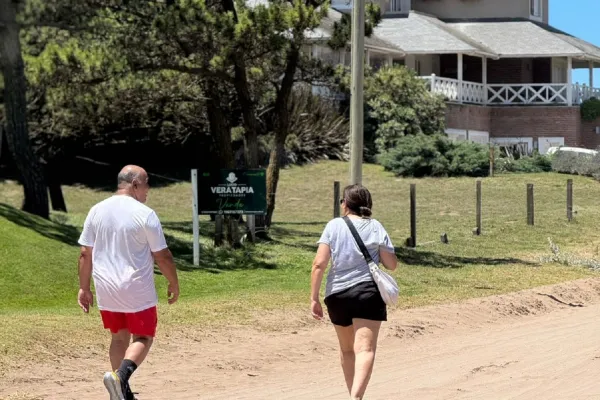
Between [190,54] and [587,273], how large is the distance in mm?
8285

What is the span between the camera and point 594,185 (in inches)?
1490

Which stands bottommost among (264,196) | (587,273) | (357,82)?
(587,273)

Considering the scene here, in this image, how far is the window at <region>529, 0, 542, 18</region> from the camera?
53.3 metres

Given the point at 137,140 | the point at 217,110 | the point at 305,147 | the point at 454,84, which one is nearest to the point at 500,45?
the point at 454,84

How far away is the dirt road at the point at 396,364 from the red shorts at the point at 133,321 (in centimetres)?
178

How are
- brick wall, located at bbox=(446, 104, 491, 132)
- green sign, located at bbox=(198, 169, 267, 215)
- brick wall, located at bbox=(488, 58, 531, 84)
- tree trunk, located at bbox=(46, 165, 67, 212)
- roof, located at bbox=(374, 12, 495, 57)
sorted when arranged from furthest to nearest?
brick wall, located at bbox=(488, 58, 531, 84)
roof, located at bbox=(374, 12, 495, 57)
brick wall, located at bbox=(446, 104, 491, 132)
tree trunk, located at bbox=(46, 165, 67, 212)
green sign, located at bbox=(198, 169, 267, 215)

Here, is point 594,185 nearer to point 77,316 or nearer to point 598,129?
point 598,129

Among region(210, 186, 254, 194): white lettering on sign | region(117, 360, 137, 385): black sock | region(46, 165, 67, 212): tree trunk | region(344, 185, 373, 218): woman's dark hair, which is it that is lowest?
region(46, 165, 67, 212): tree trunk

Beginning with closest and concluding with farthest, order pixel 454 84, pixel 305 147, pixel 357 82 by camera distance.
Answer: pixel 357 82
pixel 305 147
pixel 454 84

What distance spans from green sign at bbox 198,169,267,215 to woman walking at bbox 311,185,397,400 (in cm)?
1281

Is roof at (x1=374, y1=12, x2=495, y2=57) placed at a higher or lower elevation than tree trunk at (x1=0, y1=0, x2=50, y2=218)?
higher

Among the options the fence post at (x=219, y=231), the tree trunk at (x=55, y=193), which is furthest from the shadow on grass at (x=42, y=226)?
the tree trunk at (x=55, y=193)

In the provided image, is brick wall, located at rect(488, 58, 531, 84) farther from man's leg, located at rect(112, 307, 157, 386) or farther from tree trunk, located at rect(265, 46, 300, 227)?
man's leg, located at rect(112, 307, 157, 386)

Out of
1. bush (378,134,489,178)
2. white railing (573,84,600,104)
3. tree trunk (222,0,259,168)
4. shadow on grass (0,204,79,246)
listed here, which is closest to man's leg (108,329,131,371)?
shadow on grass (0,204,79,246)
